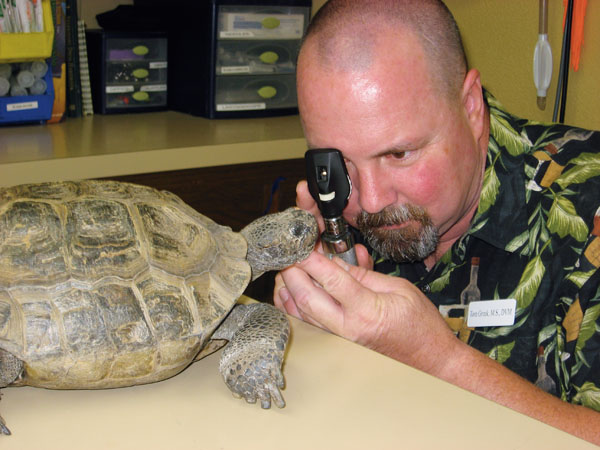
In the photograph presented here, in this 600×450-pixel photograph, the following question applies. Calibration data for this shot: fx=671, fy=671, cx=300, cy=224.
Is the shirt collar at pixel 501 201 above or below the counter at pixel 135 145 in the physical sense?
above

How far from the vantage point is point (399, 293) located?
100cm

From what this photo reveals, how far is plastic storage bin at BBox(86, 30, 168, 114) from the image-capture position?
7.68ft

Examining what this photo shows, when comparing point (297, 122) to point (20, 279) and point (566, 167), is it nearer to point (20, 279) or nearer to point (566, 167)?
point (566, 167)

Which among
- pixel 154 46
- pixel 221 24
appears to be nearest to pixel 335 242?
pixel 221 24

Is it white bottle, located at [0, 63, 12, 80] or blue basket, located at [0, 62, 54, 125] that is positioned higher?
white bottle, located at [0, 63, 12, 80]

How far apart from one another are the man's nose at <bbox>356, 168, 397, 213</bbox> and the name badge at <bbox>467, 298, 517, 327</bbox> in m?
0.26

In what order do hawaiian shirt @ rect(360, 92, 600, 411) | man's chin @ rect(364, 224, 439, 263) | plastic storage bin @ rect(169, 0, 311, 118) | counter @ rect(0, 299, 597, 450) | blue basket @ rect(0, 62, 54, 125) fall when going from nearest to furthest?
1. counter @ rect(0, 299, 597, 450)
2. hawaiian shirt @ rect(360, 92, 600, 411)
3. man's chin @ rect(364, 224, 439, 263)
4. blue basket @ rect(0, 62, 54, 125)
5. plastic storage bin @ rect(169, 0, 311, 118)

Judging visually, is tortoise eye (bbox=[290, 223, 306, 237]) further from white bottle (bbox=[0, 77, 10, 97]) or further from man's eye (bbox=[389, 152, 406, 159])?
white bottle (bbox=[0, 77, 10, 97])

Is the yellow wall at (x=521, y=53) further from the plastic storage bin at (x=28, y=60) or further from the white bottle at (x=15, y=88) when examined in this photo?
the white bottle at (x=15, y=88)

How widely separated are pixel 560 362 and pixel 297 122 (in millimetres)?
1423

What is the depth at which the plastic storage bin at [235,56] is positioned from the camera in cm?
228

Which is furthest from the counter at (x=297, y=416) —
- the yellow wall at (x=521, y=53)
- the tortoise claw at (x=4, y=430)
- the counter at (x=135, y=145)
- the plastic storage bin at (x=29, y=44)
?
the plastic storage bin at (x=29, y=44)

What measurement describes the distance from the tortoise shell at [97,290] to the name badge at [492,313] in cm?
51

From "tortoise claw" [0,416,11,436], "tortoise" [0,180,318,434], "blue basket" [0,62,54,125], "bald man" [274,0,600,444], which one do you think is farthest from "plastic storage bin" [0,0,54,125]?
"tortoise claw" [0,416,11,436]
